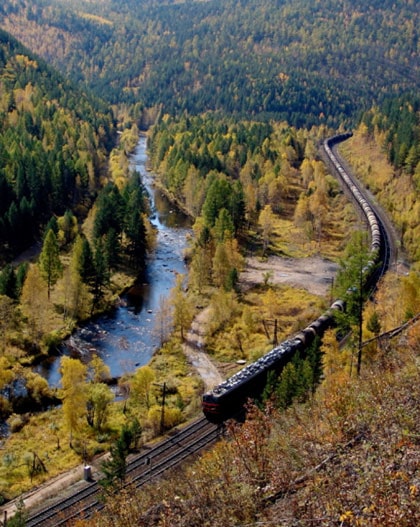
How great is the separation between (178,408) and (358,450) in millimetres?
27631

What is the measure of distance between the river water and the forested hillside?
2107 cm

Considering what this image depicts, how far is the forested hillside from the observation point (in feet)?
307

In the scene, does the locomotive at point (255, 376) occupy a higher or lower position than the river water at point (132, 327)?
higher

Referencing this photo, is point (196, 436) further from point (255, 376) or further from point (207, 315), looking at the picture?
point (207, 315)

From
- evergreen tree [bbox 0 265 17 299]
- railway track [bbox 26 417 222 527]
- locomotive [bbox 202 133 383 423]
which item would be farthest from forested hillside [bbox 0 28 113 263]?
railway track [bbox 26 417 222 527]

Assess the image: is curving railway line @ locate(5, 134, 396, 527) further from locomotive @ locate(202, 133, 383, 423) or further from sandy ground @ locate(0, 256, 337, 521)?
sandy ground @ locate(0, 256, 337, 521)

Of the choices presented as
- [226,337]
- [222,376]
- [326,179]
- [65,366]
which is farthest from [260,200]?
[65,366]

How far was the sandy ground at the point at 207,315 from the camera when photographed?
3922cm

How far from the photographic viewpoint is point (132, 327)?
2675 inches

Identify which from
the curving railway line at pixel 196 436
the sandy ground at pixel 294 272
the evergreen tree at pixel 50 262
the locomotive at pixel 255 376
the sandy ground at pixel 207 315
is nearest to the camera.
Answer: the curving railway line at pixel 196 436

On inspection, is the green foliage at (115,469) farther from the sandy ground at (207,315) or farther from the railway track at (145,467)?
the sandy ground at (207,315)

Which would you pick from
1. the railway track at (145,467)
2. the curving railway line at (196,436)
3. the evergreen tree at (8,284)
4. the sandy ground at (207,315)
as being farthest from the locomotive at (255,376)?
the evergreen tree at (8,284)

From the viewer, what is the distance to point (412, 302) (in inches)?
1971

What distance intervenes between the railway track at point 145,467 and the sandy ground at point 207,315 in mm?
1517
